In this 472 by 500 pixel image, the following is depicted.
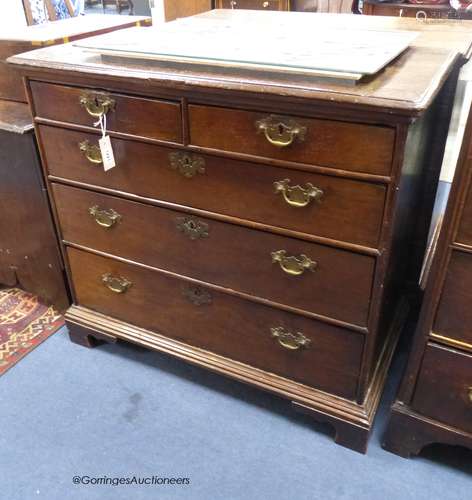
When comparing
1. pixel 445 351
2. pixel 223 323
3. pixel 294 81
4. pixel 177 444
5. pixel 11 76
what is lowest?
pixel 177 444

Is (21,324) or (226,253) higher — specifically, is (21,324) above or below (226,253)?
below

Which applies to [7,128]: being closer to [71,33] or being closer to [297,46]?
[71,33]

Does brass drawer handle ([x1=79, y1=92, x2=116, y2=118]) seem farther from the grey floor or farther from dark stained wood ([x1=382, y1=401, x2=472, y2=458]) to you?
dark stained wood ([x1=382, y1=401, x2=472, y2=458])

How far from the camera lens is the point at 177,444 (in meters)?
1.30

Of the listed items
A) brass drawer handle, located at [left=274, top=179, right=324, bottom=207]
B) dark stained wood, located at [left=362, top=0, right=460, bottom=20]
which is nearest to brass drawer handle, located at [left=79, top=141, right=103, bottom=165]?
brass drawer handle, located at [left=274, top=179, right=324, bottom=207]

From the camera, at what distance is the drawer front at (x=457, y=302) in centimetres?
95

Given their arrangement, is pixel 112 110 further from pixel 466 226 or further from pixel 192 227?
pixel 466 226

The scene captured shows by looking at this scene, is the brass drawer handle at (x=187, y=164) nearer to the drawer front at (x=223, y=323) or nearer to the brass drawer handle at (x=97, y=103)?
the brass drawer handle at (x=97, y=103)

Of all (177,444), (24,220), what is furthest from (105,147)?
(177,444)

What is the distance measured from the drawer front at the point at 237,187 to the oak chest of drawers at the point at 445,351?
0.45 feet

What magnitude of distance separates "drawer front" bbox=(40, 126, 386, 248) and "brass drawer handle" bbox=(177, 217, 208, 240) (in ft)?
0.14

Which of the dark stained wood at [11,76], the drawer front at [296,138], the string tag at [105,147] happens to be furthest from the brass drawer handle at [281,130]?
the dark stained wood at [11,76]

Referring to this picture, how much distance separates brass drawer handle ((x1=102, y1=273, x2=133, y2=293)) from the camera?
142 centimetres

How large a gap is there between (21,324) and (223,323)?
2.59 ft
